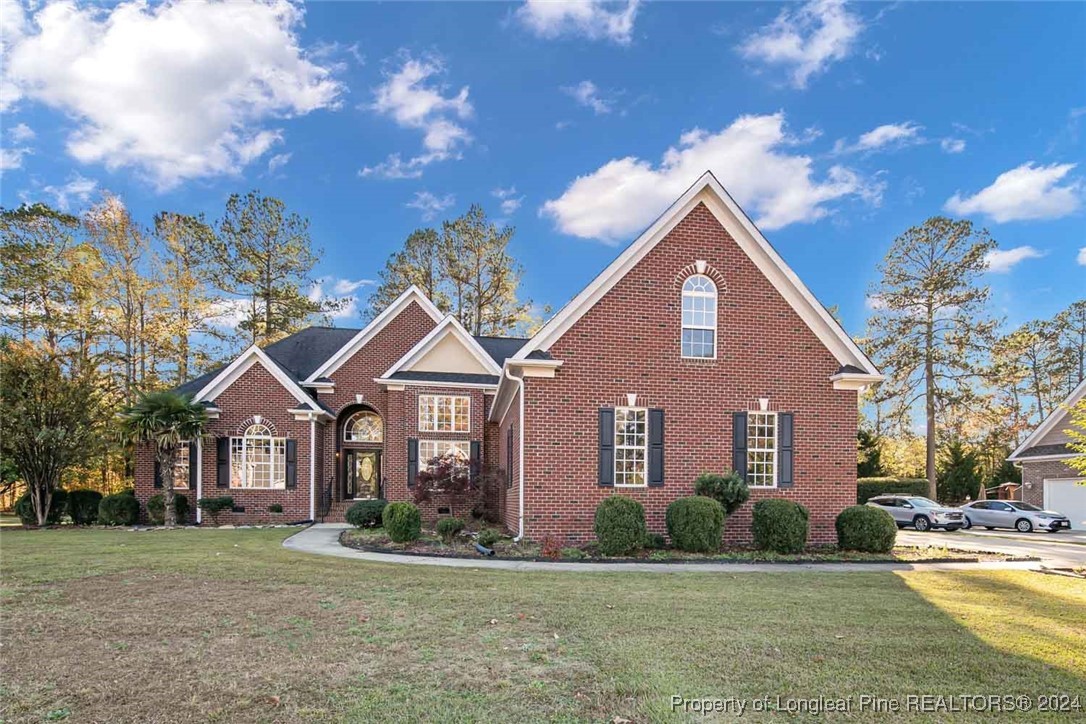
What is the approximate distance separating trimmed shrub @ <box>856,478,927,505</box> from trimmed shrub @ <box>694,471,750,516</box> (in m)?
22.5

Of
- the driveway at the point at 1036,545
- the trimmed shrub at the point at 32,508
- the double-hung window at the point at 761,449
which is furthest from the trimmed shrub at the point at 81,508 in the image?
the driveway at the point at 1036,545

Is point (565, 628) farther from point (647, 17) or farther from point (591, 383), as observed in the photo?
point (647, 17)

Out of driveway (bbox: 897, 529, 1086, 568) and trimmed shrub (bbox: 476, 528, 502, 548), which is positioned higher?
trimmed shrub (bbox: 476, 528, 502, 548)

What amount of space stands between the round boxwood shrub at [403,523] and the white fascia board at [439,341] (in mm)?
7075

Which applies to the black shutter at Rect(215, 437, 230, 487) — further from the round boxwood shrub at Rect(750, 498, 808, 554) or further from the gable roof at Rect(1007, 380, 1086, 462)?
the gable roof at Rect(1007, 380, 1086, 462)

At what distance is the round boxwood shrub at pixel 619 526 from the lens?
12.5 meters

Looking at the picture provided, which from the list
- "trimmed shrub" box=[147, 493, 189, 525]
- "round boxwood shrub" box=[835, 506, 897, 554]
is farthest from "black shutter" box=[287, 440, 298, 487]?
"round boxwood shrub" box=[835, 506, 897, 554]

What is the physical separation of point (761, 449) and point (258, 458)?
1585 cm

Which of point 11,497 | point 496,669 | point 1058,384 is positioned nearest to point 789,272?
point 496,669

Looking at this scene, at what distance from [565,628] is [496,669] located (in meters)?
1.51

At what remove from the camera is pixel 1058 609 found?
7.94m

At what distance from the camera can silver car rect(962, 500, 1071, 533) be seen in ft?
78.6

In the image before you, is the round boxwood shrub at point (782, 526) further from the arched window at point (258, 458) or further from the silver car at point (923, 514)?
the arched window at point (258, 458)

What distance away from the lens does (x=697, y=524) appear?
12828 millimetres
